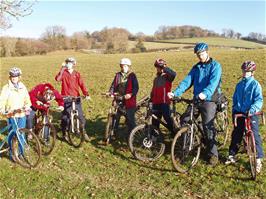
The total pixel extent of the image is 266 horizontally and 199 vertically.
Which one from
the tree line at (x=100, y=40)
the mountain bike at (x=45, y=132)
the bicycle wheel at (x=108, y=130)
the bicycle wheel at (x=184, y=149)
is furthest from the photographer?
the tree line at (x=100, y=40)

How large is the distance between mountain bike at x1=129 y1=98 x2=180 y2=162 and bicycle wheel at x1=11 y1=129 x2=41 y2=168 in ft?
7.14

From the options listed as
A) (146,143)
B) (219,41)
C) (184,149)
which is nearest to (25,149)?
(146,143)

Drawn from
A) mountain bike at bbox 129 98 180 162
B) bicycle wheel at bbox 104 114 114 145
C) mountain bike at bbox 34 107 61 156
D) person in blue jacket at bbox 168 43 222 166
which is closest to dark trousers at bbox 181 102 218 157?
person in blue jacket at bbox 168 43 222 166

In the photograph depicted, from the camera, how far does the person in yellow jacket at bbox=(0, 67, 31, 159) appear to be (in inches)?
304

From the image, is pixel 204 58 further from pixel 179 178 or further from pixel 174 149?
pixel 179 178

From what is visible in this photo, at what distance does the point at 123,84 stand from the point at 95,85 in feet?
41.5

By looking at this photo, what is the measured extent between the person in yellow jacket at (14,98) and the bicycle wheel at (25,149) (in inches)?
7.8

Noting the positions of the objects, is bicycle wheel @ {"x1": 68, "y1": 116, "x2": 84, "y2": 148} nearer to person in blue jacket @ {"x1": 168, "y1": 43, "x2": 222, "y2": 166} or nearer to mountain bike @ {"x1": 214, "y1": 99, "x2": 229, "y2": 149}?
person in blue jacket @ {"x1": 168, "y1": 43, "x2": 222, "y2": 166}

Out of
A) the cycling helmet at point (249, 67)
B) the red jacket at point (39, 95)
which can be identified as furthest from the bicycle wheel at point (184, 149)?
the red jacket at point (39, 95)

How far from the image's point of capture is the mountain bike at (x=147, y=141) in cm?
806

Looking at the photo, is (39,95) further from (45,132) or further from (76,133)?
(76,133)

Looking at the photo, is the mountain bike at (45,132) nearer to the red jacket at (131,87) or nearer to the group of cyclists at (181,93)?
the group of cyclists at (181,93)

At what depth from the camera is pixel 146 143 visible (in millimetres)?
8125

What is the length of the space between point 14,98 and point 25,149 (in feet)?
3.86
